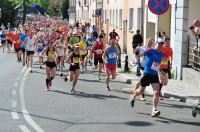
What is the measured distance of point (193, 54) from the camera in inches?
685

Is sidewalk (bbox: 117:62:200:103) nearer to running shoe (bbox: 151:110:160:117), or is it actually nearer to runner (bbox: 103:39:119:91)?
runner (bbox: 103:39:119:91)

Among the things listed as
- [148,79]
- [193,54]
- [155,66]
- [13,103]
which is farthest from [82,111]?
[193,54]

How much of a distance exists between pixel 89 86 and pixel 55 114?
5.85m

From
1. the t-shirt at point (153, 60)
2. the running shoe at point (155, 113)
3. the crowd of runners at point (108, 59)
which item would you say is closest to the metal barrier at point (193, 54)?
the crowd of runners at point (108, 59)

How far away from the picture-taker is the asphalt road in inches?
392

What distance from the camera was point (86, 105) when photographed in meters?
12.8

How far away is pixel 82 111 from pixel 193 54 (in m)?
6.91

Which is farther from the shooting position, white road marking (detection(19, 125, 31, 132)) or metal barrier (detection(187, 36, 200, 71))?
metal barrier (detection(187, 36, 200, 71))

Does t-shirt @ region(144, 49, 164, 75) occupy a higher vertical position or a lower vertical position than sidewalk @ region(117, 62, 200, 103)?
higher

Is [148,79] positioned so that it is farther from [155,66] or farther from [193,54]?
[193,54]

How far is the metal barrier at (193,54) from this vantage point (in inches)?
675

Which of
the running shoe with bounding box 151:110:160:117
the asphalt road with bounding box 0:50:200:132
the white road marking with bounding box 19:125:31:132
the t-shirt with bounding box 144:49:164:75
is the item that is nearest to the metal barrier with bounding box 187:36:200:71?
the asphalt road with bounding box 0:50:200:132

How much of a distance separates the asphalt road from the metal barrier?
257cm

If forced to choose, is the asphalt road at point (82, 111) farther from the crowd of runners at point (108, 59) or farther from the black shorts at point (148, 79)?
the black shorts at point (148, 79)
